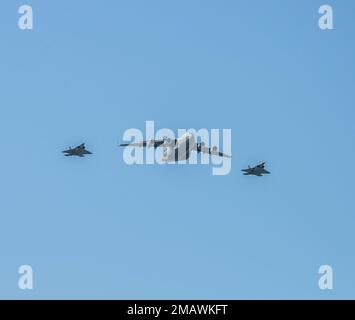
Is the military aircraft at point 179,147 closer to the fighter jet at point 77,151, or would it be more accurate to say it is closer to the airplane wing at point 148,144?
the airplane wing at point 148,144

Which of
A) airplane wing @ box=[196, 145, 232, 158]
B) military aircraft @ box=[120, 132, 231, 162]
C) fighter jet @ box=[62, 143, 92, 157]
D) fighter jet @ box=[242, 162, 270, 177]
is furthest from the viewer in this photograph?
airplane wing @ box=[196, 145, 232, 158]

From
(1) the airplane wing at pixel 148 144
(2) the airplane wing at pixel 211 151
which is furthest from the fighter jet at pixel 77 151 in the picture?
(2) the airplane wing at pixel 211 151

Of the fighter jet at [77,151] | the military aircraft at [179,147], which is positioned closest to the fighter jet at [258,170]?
the military aircraft at [179,147]

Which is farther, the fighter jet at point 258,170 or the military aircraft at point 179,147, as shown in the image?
the military aircraft at point 179,147

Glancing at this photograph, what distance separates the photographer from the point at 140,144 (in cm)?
14912

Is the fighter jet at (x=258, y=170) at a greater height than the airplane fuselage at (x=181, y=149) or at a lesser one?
lesser

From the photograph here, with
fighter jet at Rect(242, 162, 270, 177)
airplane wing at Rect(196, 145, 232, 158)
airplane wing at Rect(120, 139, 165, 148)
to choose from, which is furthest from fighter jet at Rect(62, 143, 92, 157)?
fighter jet at Rect(242, 162, 270, 177)

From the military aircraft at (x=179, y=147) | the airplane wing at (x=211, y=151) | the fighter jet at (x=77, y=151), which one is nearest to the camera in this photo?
the fighter jet at (x=77, y=151)

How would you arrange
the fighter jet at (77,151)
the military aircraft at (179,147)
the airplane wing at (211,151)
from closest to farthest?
the fighter jet at (77,151) → the military aircraft at (179,147) → the airplane wing at (211,151)

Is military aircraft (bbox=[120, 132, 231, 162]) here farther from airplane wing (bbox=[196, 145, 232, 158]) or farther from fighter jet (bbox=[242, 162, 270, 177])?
fighter jet (bbox=[242, 162, 270, 177])

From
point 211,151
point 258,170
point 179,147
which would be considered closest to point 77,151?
point 179,147

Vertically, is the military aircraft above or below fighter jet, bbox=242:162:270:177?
above
